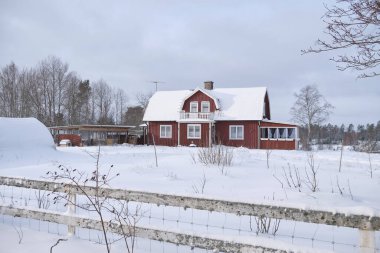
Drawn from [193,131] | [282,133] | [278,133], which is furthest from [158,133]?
[282,133]

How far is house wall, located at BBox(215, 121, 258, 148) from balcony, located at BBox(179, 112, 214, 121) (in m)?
1.15

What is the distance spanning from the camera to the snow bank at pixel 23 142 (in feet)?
54.4

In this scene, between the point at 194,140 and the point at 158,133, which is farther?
the point at 158,133

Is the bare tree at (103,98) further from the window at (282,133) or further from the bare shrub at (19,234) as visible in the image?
the bare shrub at (19,234)

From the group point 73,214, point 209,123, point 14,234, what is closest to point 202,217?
point 73,214

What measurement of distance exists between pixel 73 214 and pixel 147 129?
112ft

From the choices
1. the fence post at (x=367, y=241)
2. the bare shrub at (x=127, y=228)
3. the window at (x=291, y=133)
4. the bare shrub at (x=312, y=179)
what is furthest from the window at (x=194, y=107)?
the fence post at (x=367, y=241)

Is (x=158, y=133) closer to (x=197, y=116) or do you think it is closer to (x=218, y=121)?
(x=197, y=116)

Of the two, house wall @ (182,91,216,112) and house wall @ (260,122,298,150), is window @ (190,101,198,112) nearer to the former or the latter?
house wall @ (182,91,216,112)

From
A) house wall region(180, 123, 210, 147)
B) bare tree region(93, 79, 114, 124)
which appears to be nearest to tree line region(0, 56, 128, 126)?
bare tree region(93, 79, 114, 124)

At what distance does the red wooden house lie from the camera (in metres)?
33.4

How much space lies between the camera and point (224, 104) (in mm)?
36312

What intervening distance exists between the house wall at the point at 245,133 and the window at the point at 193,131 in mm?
1764

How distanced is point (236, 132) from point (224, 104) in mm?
3429
